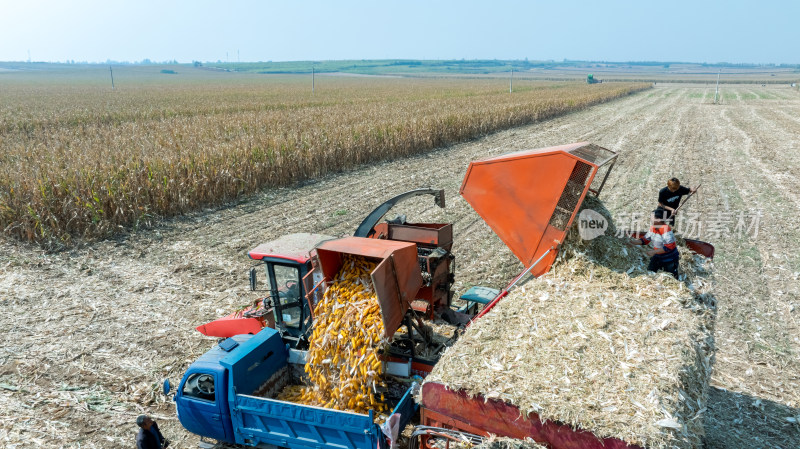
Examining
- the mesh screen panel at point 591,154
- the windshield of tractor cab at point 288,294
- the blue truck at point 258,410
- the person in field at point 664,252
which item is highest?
the mesh screen panel at point 591,154

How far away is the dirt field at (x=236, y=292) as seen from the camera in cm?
634

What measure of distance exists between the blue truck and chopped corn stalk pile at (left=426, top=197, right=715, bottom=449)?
921mm

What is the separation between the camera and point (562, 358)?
14.9 feet

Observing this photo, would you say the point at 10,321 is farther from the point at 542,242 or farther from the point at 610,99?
the point at 610,99

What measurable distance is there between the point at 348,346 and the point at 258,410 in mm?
1052

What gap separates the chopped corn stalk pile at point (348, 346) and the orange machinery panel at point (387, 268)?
13 centimetres

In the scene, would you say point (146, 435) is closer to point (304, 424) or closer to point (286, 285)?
point (304, 424)

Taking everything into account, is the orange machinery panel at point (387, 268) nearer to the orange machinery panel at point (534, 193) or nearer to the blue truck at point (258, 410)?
the blue truck at point (258, 410)

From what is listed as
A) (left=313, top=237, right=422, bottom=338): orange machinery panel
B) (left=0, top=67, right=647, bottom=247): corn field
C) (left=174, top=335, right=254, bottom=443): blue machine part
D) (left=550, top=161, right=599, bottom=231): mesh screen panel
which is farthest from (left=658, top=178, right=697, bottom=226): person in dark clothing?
(left=0, top=67, right=647, bottom=247): corn field

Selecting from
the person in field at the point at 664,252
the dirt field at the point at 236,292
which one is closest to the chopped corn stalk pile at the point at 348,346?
the dirt field at the point at 236,292

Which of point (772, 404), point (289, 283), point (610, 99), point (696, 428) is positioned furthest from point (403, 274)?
point (610, 99)

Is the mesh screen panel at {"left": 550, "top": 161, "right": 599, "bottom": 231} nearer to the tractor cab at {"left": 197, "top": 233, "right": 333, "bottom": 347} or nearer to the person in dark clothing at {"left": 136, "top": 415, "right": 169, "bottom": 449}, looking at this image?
the tractor cab at {"left": 197, "top": 233, "right": 333, "bottom": 347}

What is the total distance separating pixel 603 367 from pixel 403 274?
2051 mm

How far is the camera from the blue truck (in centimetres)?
482
